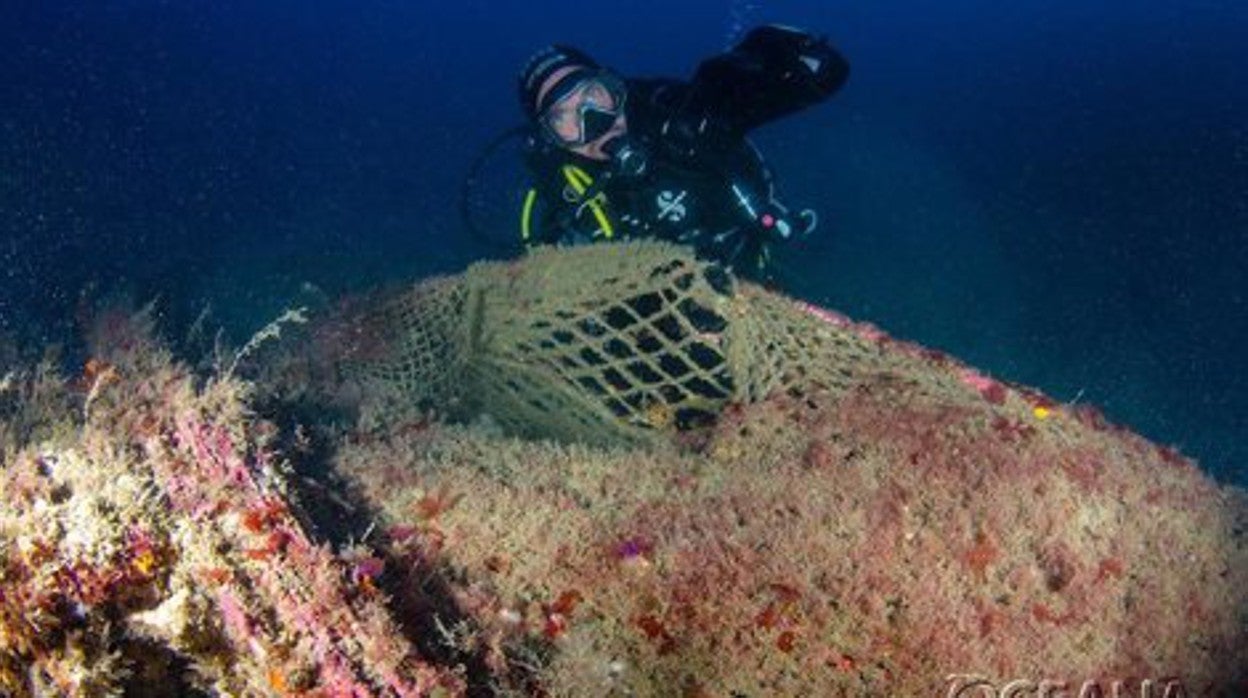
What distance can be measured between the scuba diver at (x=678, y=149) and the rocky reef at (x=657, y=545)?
1778 mm

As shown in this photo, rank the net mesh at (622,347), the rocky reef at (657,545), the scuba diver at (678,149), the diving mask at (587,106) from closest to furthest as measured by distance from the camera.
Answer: the rocky reef at (657,545)
the net mesh at (622,347)
the scuba diver at (678,149)
the diving mask at (587,106)

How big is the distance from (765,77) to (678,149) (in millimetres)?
851

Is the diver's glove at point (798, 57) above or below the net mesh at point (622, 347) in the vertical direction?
above

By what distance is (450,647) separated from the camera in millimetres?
2463

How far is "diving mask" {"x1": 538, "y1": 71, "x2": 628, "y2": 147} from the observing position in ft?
21.0

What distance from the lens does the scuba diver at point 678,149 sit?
19.6 ft

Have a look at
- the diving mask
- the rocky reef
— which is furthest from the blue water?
the diving mask

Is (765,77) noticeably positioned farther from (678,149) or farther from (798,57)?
(678,149)

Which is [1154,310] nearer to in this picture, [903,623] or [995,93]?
[903,623]

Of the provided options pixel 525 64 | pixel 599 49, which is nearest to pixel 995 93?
pixel 599 49

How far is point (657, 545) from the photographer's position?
290 centimetres

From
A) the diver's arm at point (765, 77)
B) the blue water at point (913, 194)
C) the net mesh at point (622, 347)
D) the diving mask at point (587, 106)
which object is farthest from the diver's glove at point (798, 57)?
the blue water at point (913, 194)

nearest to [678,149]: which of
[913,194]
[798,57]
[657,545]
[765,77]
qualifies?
[765,77]

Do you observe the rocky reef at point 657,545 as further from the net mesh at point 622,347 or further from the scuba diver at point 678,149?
the scuba diver at point 678,149
